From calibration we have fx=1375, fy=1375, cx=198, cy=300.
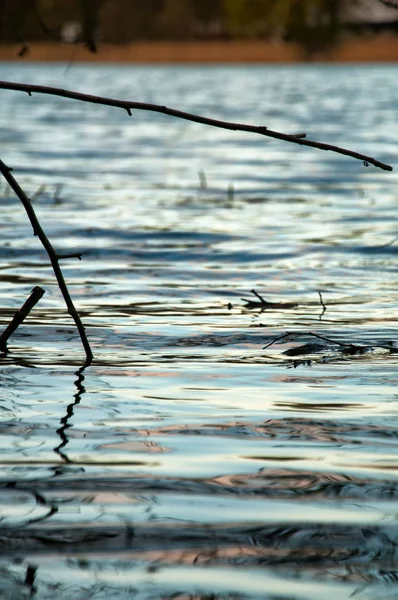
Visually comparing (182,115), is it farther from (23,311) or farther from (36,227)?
(23,311)

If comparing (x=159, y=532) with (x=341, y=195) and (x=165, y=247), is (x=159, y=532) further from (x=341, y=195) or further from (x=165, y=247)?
(x=341, y=195)

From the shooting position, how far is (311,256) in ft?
39.1

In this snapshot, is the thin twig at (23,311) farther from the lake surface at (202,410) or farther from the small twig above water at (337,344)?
the small twig above water at (337,344)

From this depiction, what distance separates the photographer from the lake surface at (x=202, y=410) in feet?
13.5

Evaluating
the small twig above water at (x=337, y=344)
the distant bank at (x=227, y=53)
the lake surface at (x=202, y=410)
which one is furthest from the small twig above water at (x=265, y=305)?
the distant bank at (x=227, y=53)

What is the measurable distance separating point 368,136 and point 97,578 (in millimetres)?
26776

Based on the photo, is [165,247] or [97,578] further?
[165,247]

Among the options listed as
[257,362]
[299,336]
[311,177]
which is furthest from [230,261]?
[311,177]

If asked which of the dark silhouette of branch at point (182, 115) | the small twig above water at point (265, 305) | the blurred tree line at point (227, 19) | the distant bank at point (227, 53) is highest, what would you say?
the dark silhouette of branch at point (182, 115)

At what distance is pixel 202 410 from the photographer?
603 cm

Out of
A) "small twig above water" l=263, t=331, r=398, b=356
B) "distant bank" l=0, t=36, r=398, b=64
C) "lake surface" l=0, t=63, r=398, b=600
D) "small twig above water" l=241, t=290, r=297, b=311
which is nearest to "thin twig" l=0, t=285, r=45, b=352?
"lake surface" l=0, t=63, r=398, b=600

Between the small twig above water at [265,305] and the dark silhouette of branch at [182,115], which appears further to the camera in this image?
the small twig above water at [265,305]

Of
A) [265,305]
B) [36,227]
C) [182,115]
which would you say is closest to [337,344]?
[265,305]

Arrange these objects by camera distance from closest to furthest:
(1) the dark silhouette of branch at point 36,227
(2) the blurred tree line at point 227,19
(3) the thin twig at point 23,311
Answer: (1) the dark silhouette of branch at point 36,227 → (3) the thin twig at point 23,311 → (2) the blurred tree line at point 227,19
